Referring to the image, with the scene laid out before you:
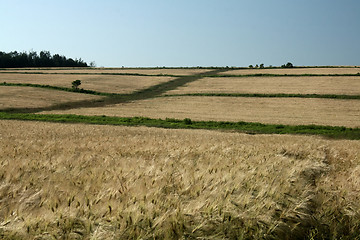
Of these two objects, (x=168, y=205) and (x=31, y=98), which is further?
(x=31, y=98)

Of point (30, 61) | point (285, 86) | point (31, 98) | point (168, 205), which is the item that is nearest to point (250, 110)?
point (285, 86)

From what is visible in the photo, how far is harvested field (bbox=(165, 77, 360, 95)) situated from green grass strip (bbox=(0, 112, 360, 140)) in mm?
24448

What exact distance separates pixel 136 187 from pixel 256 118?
30.4 m

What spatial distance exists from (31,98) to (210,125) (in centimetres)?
2775

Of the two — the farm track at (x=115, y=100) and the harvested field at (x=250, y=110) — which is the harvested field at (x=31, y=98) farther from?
the harvested field at (x=250, y=110)

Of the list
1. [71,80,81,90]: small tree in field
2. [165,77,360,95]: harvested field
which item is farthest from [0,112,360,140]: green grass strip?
[165,77,360,95]: harvested field

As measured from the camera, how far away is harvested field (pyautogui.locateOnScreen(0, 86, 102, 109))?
40.5 m

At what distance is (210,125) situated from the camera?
29.8 m

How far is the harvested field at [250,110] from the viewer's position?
3231 cm

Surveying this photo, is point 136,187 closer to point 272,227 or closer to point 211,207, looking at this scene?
point 211,207

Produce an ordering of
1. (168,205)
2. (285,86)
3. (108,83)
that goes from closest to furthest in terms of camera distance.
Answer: (168,205) → (285,86) → (108,83)

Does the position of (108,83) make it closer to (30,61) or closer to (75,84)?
(75,84)

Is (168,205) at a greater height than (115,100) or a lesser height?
greater

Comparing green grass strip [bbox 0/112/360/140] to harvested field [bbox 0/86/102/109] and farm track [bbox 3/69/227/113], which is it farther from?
harvested field [bbox 0/86/102/109]
